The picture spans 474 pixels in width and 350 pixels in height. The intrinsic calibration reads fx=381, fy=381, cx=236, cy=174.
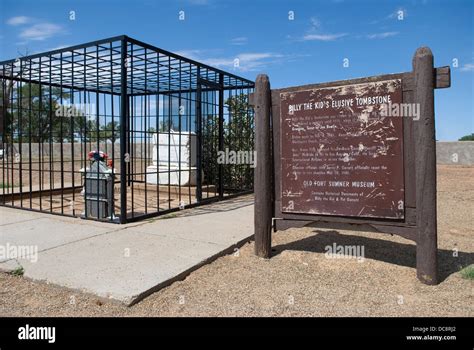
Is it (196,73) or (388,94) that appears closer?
(388,94)

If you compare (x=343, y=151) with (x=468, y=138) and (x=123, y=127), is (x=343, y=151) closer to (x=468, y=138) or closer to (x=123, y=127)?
(x=123, y=127)

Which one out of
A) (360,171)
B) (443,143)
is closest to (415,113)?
(360,171)

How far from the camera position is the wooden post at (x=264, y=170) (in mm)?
4742

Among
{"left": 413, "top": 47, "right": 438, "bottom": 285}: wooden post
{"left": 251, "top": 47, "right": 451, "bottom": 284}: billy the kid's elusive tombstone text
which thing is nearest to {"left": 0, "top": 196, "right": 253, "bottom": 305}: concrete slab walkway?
{"left": 251, "top": 47, "right": 451, "bottom": 284}: billy the kid's elusive tombstone text

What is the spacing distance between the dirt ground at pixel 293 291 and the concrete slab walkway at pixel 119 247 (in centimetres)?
13

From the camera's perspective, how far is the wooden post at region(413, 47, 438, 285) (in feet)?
12.3

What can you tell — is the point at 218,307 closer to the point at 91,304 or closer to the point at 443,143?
the point at 91,304

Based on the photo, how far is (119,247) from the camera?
5.00 meters

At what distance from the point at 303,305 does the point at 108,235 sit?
3.33m

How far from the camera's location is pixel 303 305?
341 cm

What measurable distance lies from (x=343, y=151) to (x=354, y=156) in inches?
5.3

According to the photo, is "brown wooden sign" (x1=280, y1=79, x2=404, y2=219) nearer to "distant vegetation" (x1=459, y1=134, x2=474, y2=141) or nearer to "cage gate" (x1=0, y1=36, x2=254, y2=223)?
"cage gate" (x1=0, y1=36, x2=254, y2=223)

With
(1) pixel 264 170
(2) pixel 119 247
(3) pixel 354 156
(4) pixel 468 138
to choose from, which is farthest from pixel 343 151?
(4) pixel 468 138

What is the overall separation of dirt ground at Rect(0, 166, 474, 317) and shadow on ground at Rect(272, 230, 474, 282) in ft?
0.04
